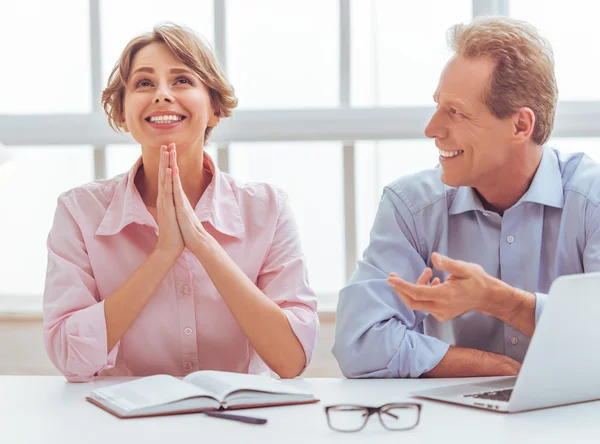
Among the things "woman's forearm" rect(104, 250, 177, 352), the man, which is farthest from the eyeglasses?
"woman's forearm" rect(104, 250, 177, 352)

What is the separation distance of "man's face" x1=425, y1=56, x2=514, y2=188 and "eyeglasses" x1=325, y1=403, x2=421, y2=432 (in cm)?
77

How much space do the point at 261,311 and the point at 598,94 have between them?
1589mm

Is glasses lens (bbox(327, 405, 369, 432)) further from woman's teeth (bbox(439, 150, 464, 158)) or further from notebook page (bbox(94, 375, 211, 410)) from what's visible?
woman's teeth (bbox(439, 150, 464, 158))

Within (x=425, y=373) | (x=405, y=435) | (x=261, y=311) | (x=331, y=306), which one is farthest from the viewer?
(x=331, y=306)

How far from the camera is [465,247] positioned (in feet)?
6.81

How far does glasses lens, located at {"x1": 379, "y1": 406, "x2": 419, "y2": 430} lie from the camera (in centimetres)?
135

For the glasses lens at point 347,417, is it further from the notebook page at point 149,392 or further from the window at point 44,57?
the window at point 44,57

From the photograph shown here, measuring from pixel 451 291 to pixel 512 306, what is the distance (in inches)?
6.9

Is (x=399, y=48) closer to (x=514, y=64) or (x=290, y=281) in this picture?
(x=514, y=64)

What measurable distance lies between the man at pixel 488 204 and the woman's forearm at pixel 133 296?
44cm

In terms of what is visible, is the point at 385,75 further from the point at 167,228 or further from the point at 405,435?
the point at 405,435

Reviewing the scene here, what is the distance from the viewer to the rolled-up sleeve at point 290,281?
6.69 feet

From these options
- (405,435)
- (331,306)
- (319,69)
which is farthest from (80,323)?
(319,69)

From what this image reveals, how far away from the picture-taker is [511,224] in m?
2.05
